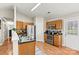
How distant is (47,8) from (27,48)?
1.15 metres

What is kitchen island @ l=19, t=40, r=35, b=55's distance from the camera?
2.56 metres

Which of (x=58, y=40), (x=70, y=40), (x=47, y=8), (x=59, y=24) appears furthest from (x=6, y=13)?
(x=70, y=40)

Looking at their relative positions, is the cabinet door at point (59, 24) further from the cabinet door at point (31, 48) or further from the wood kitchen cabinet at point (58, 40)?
the cabinet door at point (31, 48)

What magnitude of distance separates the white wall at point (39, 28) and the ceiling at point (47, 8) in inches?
4.7

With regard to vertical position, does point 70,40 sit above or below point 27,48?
above

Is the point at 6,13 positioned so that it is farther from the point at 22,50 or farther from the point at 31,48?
the point at 31,48

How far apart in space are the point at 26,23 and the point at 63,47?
3.40ft

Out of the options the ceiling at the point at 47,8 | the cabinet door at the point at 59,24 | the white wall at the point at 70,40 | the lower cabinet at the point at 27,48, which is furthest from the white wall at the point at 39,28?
A: the white wall at the point at 70,40

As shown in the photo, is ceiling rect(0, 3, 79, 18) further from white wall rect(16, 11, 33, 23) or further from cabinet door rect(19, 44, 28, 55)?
cabinet door rect(19, 44, 28, 55)

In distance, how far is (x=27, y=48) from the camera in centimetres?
283

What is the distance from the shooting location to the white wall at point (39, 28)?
8.34ft

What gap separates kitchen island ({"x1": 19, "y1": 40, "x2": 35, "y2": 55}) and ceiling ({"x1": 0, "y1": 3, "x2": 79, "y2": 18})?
0.71 meters

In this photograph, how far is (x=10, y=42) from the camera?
8.07 feet
